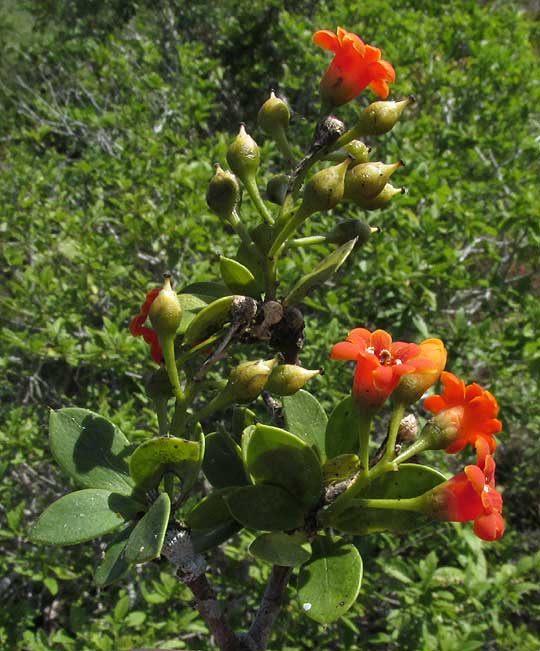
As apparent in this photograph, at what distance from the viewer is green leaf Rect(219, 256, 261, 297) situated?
2.55 ft

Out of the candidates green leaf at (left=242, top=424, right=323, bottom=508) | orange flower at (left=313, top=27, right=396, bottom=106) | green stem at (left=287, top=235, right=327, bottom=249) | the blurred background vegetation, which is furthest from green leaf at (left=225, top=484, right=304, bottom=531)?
the blurred background vegetation

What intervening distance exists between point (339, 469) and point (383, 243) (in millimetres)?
1912

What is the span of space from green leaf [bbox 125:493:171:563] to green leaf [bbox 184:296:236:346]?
0.65 feet

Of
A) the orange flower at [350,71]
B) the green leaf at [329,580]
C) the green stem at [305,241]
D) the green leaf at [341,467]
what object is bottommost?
the green leaf at [329,580]

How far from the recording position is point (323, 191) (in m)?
0.76

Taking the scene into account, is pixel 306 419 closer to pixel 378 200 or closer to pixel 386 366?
pixel 386 366

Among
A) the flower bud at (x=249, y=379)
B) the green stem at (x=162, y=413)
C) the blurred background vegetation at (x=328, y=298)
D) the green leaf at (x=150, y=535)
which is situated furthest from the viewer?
the blurred background vegetation at (x=328, y=298)

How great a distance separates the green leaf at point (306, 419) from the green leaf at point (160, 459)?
19 centimetres

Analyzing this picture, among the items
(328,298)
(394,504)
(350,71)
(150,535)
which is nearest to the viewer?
(150,535)

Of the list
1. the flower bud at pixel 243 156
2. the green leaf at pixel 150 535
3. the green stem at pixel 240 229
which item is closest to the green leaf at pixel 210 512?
the green leaf at pixel 150 535

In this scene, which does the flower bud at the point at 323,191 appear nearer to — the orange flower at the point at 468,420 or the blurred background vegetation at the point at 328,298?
the orange flower at the point at 468,420

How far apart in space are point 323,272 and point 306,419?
0.25 metres

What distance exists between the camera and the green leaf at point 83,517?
0.72 metres

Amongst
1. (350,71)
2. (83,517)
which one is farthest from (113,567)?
(350,71)
